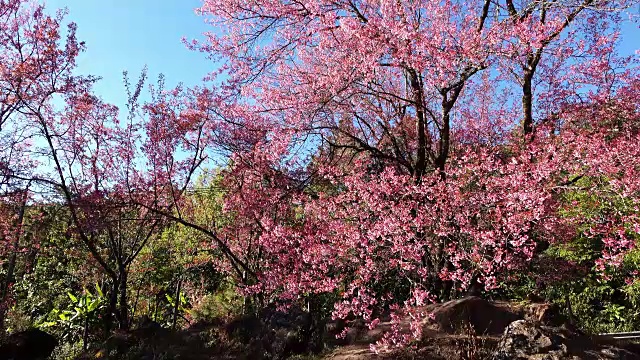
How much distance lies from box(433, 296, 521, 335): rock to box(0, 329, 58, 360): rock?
7198mm

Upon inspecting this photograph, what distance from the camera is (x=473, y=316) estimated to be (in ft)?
17.4

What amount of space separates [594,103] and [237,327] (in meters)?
7.01

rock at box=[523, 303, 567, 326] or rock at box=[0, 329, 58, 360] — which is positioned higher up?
rock at box=[523, 303, 567, 326]

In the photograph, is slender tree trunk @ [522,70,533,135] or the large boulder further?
slender tree trunk @ [522,70,533,135]

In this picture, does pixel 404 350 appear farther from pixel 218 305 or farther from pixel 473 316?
pixel 218 305

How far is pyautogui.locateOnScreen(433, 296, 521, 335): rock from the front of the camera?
5.20 meters

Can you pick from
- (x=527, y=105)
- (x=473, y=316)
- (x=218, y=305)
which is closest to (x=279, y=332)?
(x=473, y=316)

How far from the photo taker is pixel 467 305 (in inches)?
212

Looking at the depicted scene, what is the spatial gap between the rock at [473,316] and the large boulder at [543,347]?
29.7 inches

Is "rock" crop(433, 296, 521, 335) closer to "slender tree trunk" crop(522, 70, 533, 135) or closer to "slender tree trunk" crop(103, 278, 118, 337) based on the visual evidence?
"slender tree trunk" crop(522, 70, 533, 135)

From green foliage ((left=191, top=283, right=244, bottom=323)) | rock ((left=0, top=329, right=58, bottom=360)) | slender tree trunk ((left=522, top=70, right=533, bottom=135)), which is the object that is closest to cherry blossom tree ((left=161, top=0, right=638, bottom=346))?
slender tree trunk ((left=522, top=70, right=533, bottom=135))

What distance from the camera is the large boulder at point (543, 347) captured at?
416 cm

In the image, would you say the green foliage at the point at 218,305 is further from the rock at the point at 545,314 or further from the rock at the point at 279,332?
the rock at the point at 545,314

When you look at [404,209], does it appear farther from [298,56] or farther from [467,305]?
[298,56]
